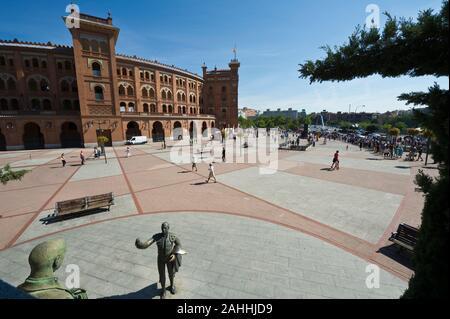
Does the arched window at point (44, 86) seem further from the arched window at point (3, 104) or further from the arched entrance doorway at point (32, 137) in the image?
the arched entrance doorway at point (32, 137)

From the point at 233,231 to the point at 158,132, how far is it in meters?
42.0

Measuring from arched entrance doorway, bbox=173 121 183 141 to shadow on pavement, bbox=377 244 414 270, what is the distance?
44.3 m

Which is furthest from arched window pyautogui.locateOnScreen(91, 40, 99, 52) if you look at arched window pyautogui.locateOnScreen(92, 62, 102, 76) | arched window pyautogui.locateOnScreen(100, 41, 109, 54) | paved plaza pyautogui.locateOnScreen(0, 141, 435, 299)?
paved plaza pyautogui.locateOnScreen(0, 141, 435, 299)

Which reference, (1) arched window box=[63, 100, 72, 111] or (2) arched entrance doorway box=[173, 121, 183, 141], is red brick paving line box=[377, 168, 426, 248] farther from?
(1) arched window box=[63, 100, 72, 111]

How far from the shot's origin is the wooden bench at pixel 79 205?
352 inches

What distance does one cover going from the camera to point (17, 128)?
32.7 metres

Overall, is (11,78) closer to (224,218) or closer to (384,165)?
(224,218)

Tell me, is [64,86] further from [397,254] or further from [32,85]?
[397,254]

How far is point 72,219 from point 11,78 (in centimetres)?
3969

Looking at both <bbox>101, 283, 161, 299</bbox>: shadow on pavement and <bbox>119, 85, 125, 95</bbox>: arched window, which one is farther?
<bbox>119, 85, 125, 95</bbox>: arched window

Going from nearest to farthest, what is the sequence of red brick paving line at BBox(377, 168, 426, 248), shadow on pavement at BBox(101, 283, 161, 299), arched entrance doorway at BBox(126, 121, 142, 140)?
shadow on pavement at BBox(101, 283, 161, 299) → red brick paving line at BBox(377, 168, 426, 248) → arched entrance doorway at BBox(126, 121, 142, 140)

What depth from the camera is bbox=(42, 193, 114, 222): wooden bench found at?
895 centimetres

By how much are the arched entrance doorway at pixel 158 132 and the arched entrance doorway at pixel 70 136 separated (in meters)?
12.9
